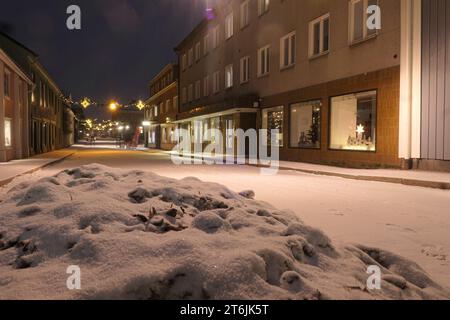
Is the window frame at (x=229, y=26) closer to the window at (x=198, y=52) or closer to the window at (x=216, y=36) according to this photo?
the window at (x=216, y=36)

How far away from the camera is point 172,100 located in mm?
47469

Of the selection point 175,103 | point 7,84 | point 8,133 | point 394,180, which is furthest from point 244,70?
point 175,103

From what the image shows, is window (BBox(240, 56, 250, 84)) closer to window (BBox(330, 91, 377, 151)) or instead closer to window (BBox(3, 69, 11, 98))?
window (BBox(330, 91, 377, 151))

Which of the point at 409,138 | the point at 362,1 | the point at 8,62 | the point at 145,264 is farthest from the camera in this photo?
the point at 8,62

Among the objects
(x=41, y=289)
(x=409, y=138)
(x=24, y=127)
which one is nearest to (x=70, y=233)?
(x=41, y=289)

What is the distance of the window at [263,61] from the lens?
24208 mm

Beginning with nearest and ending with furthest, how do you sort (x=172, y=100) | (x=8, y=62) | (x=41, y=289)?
(x=41, y=289) < (x=8, y=62) < (x=172, y=100)

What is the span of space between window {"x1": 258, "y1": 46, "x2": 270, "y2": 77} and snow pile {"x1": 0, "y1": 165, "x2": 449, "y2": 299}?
19.8 meters

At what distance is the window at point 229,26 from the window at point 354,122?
14048mm

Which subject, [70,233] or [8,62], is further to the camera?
[8,62]

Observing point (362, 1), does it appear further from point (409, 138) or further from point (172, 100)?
point (172, 100)

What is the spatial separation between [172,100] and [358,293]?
45372 millimetres

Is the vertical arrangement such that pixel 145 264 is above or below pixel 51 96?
below

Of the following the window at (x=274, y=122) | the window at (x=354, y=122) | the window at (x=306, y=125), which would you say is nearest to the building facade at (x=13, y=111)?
the window at (x=274, y=122)
